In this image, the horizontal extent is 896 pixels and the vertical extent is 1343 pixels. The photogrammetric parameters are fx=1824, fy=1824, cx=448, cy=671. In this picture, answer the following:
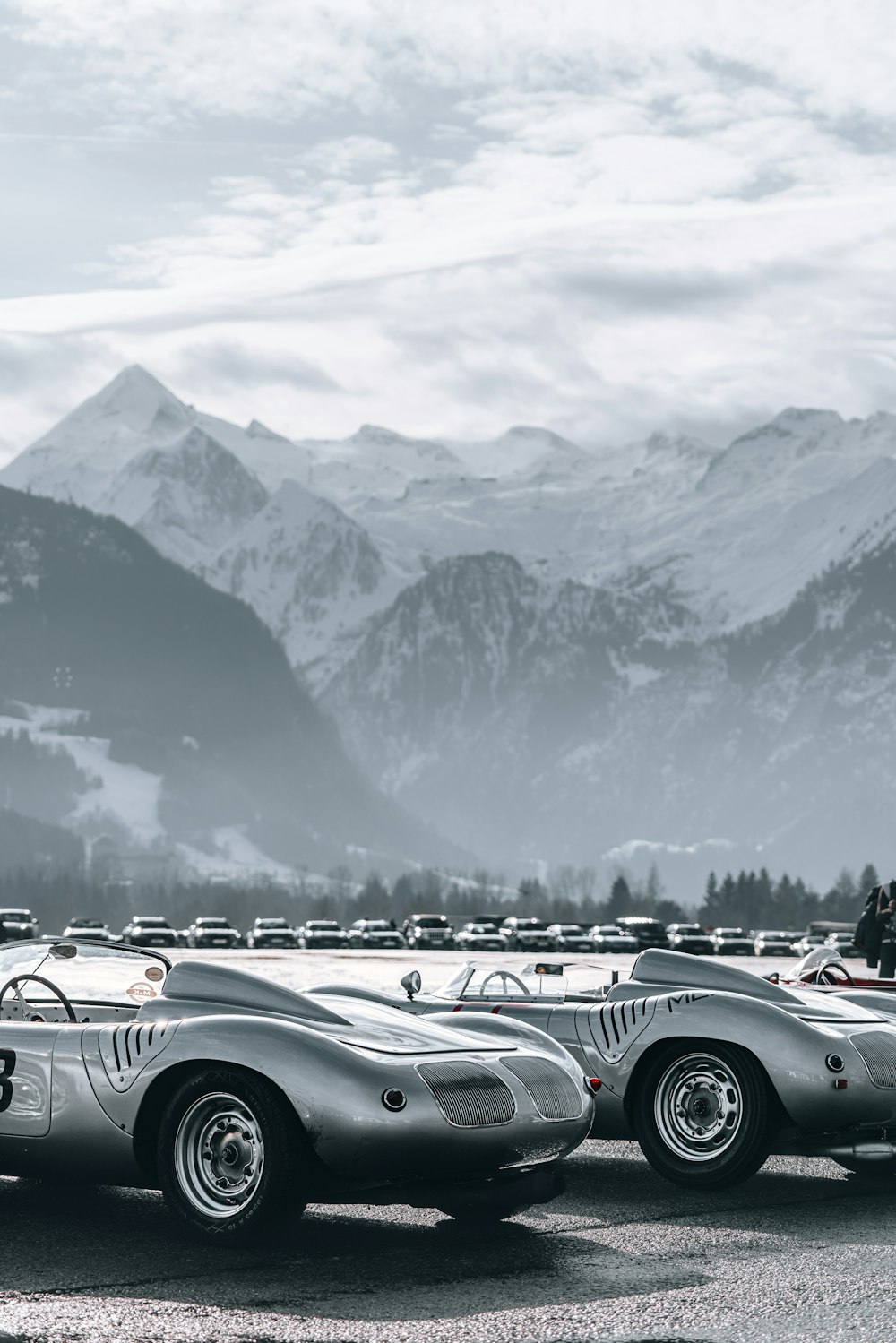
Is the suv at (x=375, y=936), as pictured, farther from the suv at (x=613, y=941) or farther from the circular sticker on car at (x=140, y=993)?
the circular sticker on car at (x=140, y=993)

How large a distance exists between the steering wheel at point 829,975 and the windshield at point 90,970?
23.0ft

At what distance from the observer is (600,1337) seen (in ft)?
21.8

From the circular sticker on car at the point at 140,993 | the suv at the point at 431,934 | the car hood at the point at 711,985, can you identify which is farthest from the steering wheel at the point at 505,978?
the suv at the point at 431,934

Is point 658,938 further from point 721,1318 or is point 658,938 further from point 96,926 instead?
point 721,1318

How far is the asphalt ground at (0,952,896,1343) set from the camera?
677cm

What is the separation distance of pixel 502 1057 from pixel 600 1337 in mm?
2140

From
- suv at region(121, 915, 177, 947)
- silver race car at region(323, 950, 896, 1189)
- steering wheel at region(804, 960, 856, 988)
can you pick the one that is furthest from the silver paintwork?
suv at region(121, 915, 177, 947)

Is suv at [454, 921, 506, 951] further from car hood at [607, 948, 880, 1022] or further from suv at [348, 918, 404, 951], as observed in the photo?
car hood at [607, 948, 880, 1022]

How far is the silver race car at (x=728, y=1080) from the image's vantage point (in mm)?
9961

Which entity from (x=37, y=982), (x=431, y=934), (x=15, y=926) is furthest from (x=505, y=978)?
(x=431, y=934)

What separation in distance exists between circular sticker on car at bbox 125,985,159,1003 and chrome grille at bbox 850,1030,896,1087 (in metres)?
3.96

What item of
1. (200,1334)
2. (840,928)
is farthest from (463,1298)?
(840,928)

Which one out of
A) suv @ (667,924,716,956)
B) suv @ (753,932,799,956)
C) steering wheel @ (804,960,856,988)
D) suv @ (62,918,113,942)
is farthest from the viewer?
suv @ (62,918,113,942)

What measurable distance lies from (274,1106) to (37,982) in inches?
85.5
